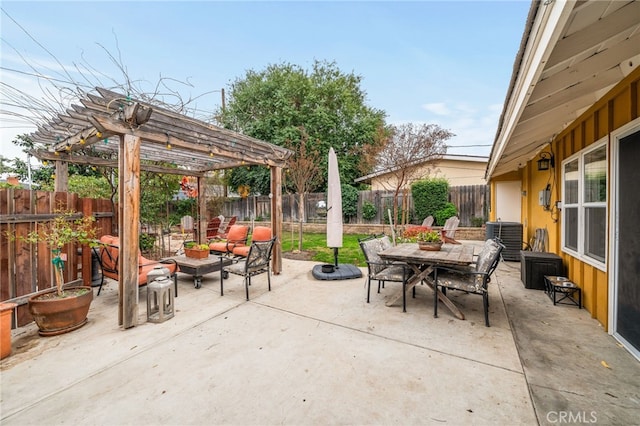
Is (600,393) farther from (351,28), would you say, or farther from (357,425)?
(351,28)

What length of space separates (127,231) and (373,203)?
9.92 m

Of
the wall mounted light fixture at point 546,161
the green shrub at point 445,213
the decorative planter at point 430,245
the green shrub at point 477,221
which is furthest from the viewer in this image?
the green shrub at point 445,213

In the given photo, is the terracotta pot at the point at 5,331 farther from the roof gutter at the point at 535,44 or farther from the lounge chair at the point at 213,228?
the lounge chair at the point at 213,228

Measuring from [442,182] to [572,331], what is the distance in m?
8.35

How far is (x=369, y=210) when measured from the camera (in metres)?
11.7

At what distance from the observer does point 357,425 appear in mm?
1631

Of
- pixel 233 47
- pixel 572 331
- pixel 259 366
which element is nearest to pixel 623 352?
pixel 572 331

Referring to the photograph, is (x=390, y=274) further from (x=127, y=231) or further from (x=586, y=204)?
(x=127, y=231)

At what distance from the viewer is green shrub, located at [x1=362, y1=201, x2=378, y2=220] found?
11.7 metres

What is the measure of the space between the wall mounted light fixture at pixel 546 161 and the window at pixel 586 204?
56 cm

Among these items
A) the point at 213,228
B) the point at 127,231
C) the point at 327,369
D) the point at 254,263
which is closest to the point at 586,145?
the point at 327,369

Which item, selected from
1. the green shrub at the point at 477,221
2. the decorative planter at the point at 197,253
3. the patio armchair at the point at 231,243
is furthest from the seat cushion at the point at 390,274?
the green shrub at the point at 477,221

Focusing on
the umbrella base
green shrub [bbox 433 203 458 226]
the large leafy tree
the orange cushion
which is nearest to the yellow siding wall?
the umbrella base

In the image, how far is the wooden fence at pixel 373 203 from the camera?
1012 centimetres
